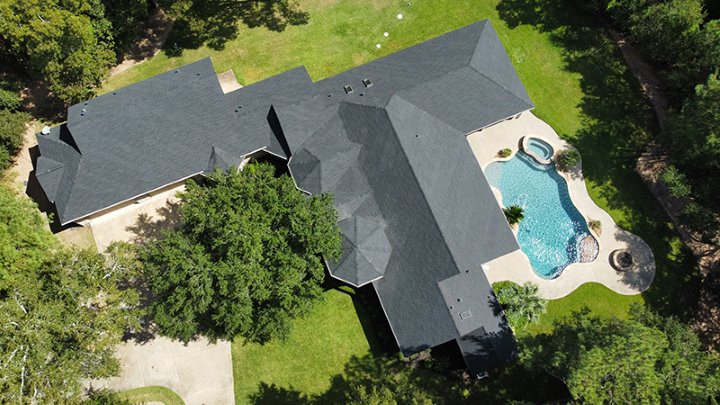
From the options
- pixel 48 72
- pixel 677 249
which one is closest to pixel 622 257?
pixel 677 249

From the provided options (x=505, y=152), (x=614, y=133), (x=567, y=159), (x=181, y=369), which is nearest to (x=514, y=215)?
(x=505, y=152)

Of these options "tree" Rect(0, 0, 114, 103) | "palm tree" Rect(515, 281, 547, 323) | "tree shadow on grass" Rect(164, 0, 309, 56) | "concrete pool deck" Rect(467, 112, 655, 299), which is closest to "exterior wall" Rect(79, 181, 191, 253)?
"tree" Rect(0, 0, 114, 103)

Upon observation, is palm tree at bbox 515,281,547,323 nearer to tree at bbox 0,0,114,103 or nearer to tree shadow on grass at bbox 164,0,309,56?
tree shadow on grass at bbox 164,0,309,56

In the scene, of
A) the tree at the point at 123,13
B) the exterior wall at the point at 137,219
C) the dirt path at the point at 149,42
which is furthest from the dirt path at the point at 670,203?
the tree at the point at 123,13

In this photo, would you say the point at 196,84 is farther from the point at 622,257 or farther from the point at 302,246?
the point at 622,257

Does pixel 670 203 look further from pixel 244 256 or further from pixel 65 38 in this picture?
pixel 65 38
